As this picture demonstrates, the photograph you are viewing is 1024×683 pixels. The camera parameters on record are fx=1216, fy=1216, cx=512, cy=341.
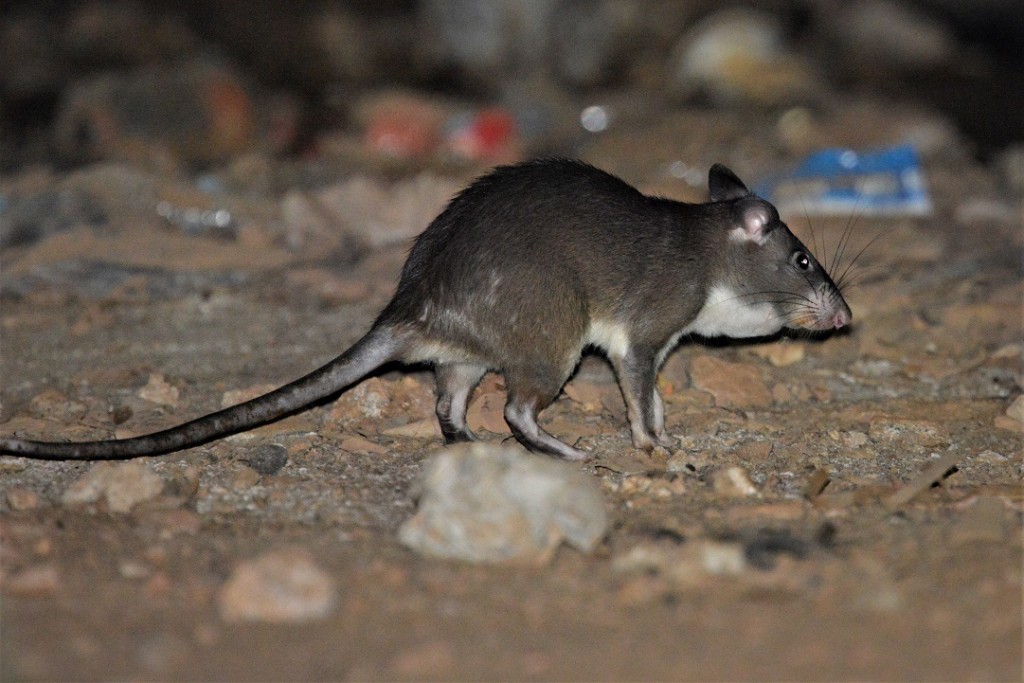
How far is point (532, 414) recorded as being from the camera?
17.5 feet

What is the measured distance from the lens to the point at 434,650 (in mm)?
3518

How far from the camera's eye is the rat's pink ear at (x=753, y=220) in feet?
18.3

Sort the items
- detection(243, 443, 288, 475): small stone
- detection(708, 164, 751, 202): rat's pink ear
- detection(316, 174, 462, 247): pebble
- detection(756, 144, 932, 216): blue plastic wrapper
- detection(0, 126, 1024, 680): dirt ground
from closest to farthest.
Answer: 1. detection(0, 126, 1024, 680): dirt ground
2. detection(243, 443, 288, 475): small stone
3. detection(708, 164, 751, 202): rat's pink ear
4. detection(316, 174, 462, 247): pebble
5. detection(756, 144, 932, 216): blue plastic wrapper

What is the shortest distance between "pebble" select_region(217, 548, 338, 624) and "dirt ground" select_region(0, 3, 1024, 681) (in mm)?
13

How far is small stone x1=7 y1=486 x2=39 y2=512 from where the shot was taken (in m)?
4.70

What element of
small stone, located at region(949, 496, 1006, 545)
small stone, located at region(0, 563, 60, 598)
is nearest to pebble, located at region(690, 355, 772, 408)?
small stone, located at region(949, 496, 1006, 545)

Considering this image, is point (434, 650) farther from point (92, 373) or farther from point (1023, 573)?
point (92, 373)

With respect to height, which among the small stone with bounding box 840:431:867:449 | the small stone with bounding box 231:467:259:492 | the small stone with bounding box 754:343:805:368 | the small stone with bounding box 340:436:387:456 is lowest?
the small stone with bounding box 231:467:259:492

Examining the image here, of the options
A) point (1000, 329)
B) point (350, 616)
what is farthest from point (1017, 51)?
point (350, 616)

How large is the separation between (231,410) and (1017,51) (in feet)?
44.7

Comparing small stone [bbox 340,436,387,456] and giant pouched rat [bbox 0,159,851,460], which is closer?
giant pouched rat [bbox 0,159,851,460]

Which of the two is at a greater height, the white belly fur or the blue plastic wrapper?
the blue plastic wrapper

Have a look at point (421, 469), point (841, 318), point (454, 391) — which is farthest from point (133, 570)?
point (841, 318)

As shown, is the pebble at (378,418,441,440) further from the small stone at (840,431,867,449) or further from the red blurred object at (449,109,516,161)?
the red blurred object at (449,109,516,161)
